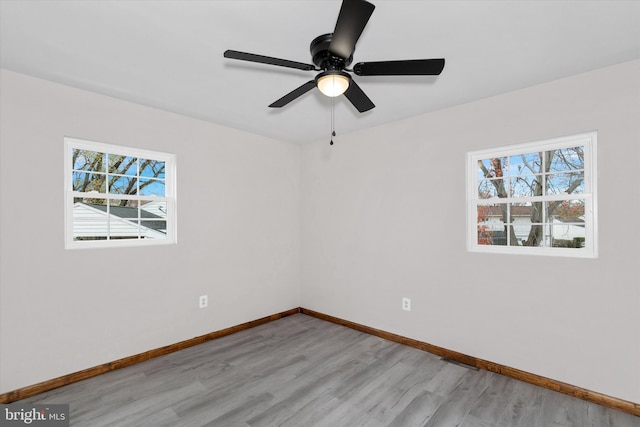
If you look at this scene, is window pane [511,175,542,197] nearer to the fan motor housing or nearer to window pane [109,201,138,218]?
the fan motor housing

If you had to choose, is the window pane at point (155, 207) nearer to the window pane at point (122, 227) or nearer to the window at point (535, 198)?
the window pane at point (122, 227)

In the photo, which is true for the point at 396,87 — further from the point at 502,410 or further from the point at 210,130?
the point at 502,410

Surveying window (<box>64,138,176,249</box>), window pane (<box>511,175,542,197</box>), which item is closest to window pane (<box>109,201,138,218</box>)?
window (<box>64,138,176,249</box>)

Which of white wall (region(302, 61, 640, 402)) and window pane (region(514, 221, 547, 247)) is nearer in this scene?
white wall (region(302, 61, 640, 402))

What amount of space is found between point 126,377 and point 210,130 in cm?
260

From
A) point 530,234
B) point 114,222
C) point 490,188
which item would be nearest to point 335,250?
point 490,188

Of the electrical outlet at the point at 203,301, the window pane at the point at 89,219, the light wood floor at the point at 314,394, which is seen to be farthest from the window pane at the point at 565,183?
the window pane at the point at 89,219

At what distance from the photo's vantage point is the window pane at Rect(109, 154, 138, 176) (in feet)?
9.79

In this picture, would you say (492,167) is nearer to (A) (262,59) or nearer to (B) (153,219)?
(A) (262,59)

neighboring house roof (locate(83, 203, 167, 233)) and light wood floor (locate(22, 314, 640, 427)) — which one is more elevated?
neighboring house roof (locate(83, 203, 167, 233))

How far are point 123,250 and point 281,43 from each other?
92.8 inches

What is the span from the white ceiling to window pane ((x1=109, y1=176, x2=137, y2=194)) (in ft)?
2.54

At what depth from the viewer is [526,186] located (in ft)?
9.18

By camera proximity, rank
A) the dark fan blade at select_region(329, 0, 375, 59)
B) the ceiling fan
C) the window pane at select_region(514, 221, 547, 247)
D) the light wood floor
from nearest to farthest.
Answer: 1. the dark fan blade at select_region(329, 0, 375, 59)
2. the ceiling fan
3. the light wood floor
4. the window pane at select_region(514, 221, 547, 247)
